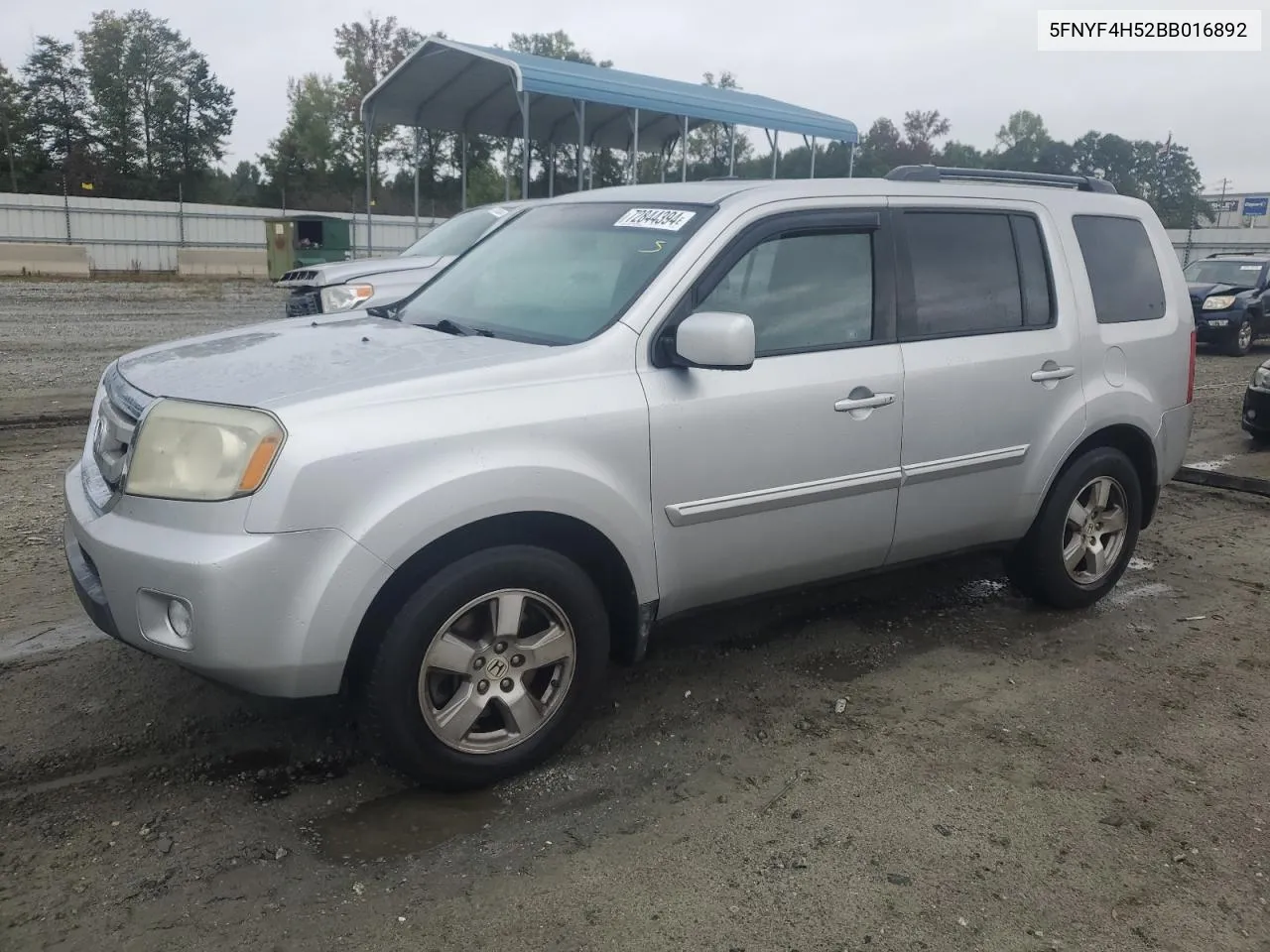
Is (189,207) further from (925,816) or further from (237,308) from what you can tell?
(925,816)

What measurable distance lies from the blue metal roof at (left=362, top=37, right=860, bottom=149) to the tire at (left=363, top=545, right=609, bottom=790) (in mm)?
14081

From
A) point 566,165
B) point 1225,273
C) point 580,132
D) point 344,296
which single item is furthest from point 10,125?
point 1225,273

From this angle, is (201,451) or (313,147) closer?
(201,451)

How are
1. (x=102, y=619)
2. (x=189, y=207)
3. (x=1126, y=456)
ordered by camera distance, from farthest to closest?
(x=189, y=207), (x=1126, y=456), (x=102, y=619)

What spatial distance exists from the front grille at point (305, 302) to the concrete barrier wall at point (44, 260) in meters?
19.3

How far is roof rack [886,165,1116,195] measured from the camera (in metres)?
4.55

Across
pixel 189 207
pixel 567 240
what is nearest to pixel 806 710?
pixel 567 240

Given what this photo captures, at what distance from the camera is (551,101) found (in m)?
18.6

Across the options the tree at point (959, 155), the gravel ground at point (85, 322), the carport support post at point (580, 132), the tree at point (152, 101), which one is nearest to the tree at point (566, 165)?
the carport support post at point (580, 132)

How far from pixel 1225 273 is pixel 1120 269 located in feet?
50.5

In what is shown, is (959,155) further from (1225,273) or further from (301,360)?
(301,360)

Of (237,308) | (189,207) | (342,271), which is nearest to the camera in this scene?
(342,271)

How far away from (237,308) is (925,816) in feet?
58.9

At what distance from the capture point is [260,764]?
3369mm
